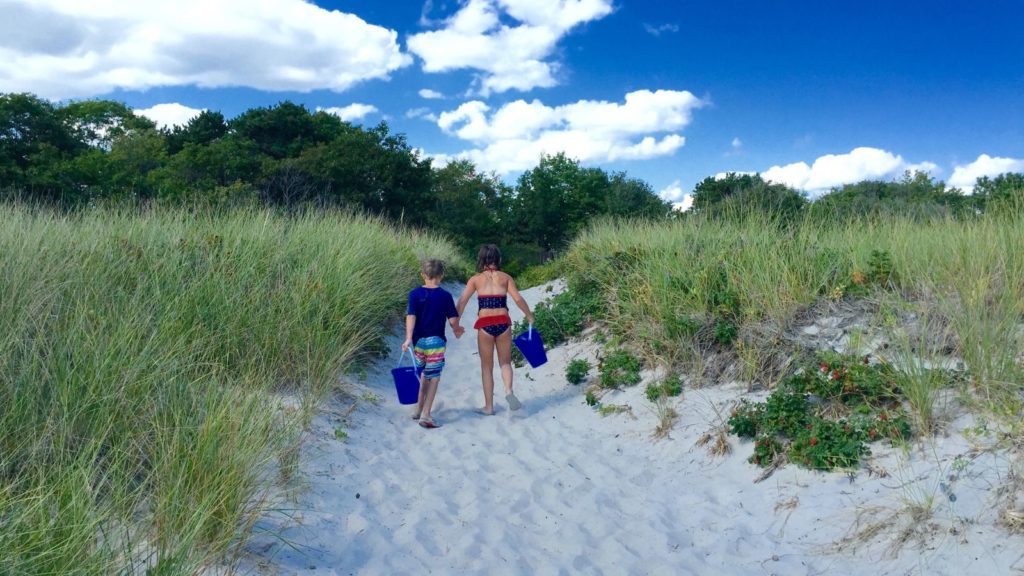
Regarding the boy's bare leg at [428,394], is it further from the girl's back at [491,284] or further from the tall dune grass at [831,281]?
the tall dune grass at [831,281]

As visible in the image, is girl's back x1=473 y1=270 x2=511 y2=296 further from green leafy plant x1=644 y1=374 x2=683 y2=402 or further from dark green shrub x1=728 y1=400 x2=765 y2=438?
dark green shrub x1=728 y1=400 x2=765 y2=438

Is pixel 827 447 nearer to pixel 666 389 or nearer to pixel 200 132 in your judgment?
pixel 666 389

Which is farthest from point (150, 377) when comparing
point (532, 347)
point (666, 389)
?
point (666, 389)

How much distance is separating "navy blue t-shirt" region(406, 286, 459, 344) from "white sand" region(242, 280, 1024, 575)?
1007mm

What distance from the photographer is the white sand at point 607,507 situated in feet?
13.7

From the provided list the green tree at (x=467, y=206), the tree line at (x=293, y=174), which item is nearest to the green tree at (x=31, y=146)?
the tree line at (x=293, y=174)

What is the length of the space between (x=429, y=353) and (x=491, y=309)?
0.84m

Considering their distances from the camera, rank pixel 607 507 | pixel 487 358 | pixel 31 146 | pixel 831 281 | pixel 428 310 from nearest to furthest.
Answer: pixel 607 507 < pixel 428 310 < pixel 487 358 < pixel 831 281 < pixel 31 146

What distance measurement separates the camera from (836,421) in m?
5.46

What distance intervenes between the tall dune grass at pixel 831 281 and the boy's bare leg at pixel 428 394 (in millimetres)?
2555

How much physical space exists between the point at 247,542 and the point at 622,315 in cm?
580

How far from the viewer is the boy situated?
6613mm

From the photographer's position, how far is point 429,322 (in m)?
6.64

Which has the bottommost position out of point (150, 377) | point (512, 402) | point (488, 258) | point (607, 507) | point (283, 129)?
point (607, 507)
